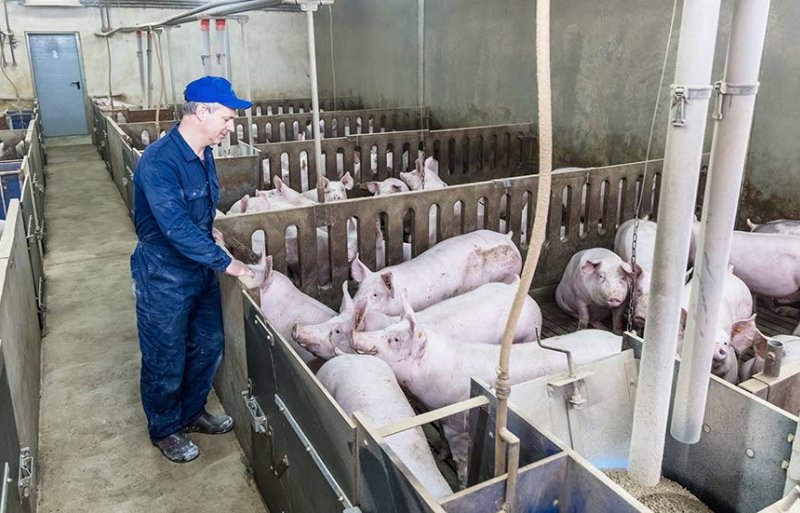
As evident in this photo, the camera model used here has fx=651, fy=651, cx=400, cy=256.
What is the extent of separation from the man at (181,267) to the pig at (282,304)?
16.3 inches

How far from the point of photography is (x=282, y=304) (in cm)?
372

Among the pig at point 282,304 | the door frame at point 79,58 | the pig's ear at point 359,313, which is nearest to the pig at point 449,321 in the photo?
the pig's ear at point 359,313

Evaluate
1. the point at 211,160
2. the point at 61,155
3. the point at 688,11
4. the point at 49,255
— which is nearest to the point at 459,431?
the point at 211,160

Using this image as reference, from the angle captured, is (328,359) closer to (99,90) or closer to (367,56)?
(367,56)

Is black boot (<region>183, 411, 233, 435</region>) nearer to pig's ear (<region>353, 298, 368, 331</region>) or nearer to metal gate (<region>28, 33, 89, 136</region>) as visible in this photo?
pig's ear (<region>353, 298, 368, 331</region>)

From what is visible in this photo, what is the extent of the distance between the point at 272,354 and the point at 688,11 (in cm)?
180

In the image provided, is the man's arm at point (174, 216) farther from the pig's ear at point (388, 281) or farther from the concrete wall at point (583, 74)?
the concrete wall at point (583, 74)

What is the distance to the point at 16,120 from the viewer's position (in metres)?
10.7

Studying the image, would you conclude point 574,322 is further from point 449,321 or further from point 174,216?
point 174,216

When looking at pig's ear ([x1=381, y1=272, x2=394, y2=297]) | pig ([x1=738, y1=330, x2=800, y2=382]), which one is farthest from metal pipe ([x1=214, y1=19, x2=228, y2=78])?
pig ([x1=738, y1=330, x2=800, y2=382])

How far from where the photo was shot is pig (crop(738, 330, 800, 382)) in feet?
9.14

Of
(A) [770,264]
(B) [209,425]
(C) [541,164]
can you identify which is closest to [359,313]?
(B) [209,425]

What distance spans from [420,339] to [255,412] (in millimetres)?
798

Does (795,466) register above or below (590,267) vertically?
above
